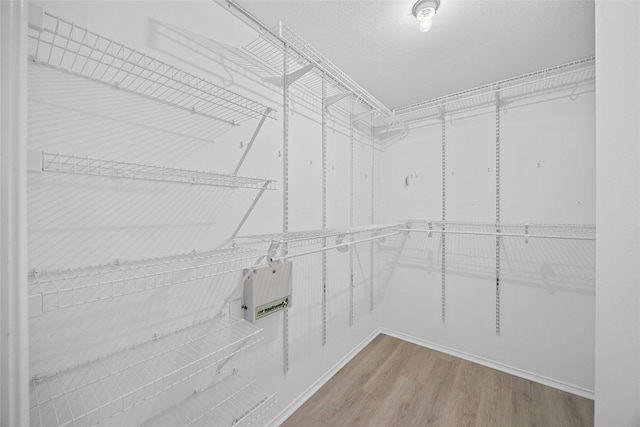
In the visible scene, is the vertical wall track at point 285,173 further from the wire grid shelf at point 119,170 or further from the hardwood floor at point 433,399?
the hardwood floor at point 433,399

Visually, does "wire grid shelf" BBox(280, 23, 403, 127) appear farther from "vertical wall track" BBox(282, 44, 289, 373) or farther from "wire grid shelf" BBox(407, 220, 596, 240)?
"wire grid shelf" BBox(407, 220, 596, 240)

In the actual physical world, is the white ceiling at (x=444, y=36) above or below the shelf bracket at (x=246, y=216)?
A: above

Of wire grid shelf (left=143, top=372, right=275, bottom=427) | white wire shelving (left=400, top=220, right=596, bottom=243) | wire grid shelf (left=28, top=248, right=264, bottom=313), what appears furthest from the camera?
white wire shelving (left=400, top=220, right=596, bottom=243)

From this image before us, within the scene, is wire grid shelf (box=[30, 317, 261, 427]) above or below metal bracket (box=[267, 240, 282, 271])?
below

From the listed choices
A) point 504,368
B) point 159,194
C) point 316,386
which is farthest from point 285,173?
point 504,368

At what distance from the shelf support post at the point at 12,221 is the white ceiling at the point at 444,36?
1115mm

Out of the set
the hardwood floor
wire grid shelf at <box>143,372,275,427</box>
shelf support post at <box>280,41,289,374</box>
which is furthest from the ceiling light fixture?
the hardwood floor

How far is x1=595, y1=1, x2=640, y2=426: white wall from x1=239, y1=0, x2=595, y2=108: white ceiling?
54 centimetres

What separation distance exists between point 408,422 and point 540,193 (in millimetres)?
2052

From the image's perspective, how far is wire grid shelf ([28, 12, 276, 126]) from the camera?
780mm

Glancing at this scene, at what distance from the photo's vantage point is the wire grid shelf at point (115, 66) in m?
0.78

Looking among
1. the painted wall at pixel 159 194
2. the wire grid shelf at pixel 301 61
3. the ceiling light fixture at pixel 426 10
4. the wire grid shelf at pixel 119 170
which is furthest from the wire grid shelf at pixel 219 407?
the ceiling light fixture at pixel 426 10

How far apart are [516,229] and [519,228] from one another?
2 cm

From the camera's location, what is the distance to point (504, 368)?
2.20 meters
